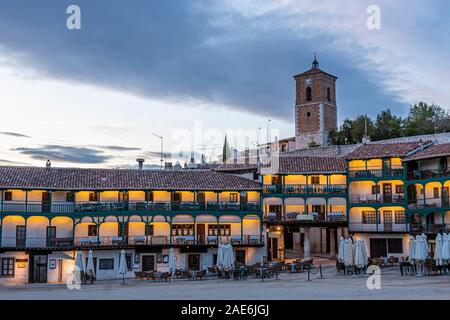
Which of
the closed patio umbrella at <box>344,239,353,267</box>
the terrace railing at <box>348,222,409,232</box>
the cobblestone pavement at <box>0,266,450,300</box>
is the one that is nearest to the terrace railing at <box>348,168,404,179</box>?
the terrace railing at <box>348,222,409,232</box>

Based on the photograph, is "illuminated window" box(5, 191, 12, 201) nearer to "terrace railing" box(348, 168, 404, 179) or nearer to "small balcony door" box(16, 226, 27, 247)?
"small balcony door" box(16, 226, 27, 247)

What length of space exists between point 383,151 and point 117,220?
24.0 m

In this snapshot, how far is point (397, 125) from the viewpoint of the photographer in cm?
7381

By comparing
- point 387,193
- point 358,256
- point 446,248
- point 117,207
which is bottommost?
point 358,256

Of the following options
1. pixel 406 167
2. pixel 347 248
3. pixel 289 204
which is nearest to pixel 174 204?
pixel 289 204

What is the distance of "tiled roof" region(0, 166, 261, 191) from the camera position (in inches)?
1914

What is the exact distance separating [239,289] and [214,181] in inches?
827

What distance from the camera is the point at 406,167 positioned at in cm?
5147

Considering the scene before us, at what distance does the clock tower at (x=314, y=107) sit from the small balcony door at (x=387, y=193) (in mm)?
31695

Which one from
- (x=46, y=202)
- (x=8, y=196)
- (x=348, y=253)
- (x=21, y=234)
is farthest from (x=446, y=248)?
(x=8, y=196)

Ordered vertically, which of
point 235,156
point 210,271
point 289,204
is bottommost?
point 210,271

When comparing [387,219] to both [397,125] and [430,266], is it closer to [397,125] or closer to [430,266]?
[430,266]

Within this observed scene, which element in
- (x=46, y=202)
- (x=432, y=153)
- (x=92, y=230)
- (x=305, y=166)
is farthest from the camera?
(x=305, y=166)

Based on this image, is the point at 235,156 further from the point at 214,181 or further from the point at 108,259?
the point at 108,259
